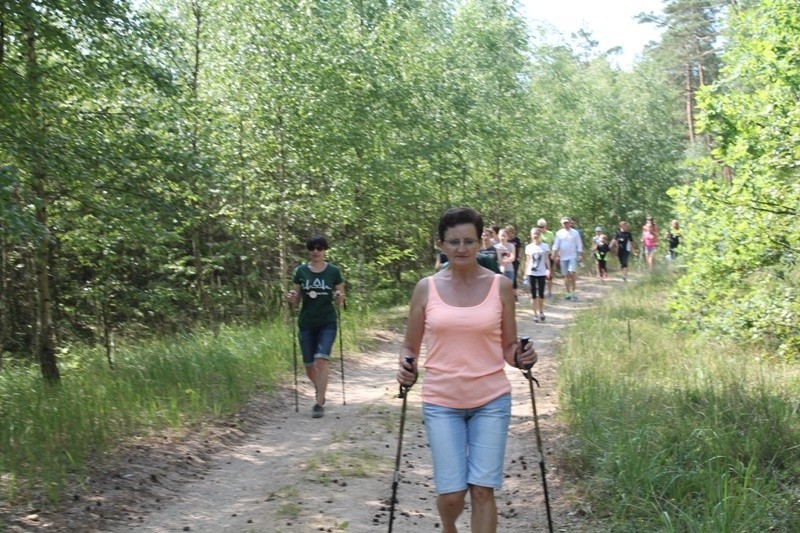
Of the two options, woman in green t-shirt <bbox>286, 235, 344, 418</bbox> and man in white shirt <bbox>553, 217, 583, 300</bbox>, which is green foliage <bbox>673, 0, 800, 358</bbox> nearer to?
woman in green t-shirt <bbox>286, 235, 344, 418</bbox>

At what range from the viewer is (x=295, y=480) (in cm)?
757

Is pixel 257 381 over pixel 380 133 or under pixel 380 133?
under

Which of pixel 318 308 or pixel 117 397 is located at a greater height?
pixel 318 308

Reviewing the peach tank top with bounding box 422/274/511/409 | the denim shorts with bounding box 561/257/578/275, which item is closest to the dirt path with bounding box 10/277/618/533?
the peach tank top with bounding box 422/274/511/409

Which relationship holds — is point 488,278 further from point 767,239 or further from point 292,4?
point 292,4

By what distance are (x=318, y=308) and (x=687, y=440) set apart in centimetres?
484

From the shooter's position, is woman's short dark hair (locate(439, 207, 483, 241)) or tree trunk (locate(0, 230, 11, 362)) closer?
woman's short dark hair (locate(439, 207, 483, 241))

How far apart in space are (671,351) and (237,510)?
6902 mm

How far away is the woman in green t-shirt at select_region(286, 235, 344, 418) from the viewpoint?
10180 millimetres

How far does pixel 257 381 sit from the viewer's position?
11430 mm

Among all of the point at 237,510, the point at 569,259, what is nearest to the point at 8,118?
the point at 237,510

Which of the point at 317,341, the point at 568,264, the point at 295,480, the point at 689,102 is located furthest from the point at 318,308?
the point at 689,102

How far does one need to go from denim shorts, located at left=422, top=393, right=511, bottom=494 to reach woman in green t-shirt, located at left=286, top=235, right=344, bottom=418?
5674 mm

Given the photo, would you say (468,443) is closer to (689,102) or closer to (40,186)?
(40,186)
